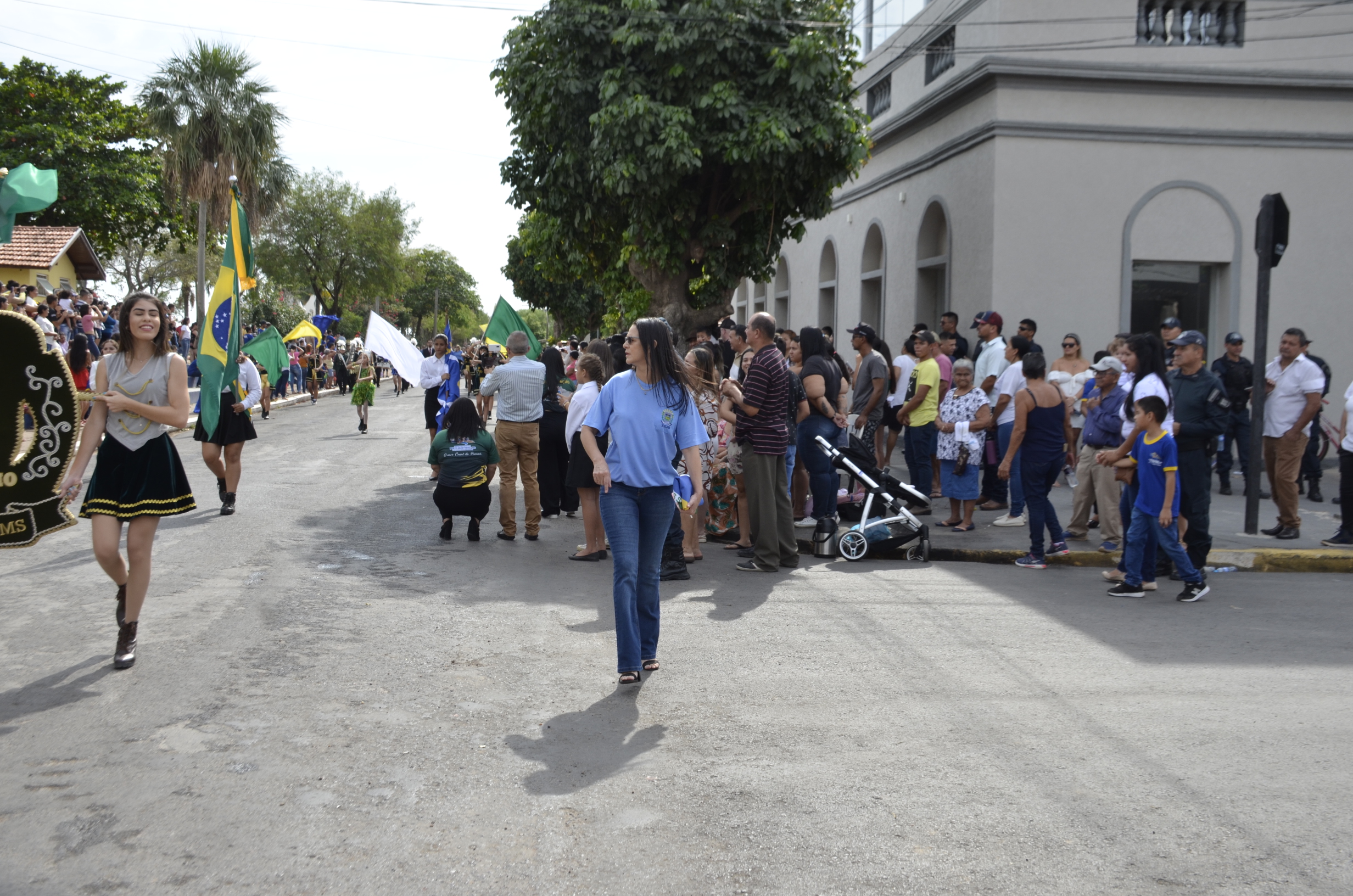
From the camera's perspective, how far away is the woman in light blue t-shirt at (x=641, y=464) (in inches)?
216

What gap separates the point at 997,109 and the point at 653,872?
14.1 meters

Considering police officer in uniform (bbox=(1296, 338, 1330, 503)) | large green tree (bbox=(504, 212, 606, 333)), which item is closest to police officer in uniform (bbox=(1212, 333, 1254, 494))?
police officer in uniform (bbox=(1296, 338, 1330, 503))

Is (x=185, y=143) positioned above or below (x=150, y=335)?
above

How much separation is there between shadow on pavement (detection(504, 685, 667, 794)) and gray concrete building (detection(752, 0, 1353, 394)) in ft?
39.3

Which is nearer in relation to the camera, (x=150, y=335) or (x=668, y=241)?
(x=150, y=335)

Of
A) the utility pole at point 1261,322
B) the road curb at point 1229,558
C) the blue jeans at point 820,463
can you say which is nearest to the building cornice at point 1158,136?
the utility pole at point 1261,322

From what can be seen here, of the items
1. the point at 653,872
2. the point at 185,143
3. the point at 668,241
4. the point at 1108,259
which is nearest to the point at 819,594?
the point at 653,872

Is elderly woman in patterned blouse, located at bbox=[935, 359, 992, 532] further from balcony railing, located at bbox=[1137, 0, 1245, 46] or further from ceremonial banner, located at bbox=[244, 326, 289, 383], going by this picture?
ceremonial banner, located at bbox=[244, 326, 289, 383]

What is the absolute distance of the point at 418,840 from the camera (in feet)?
12.1

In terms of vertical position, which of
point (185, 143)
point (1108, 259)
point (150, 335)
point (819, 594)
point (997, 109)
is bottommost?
point (819, 594)

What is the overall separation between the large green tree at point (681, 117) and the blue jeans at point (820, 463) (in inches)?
220

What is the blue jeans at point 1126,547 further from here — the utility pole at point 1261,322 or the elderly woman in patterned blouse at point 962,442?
the utility pole at point 1261,322

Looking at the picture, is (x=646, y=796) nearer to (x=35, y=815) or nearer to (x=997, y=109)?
(x=35, y=815)

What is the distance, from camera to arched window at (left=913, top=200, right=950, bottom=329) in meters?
18.3
